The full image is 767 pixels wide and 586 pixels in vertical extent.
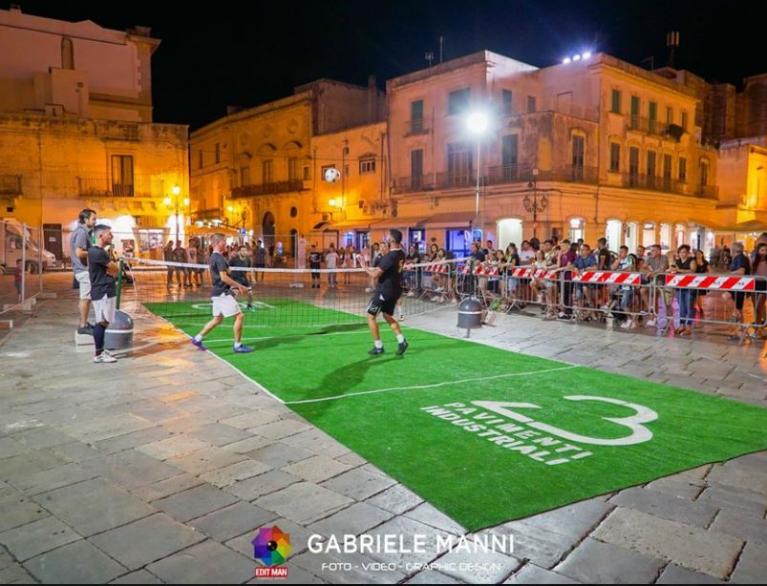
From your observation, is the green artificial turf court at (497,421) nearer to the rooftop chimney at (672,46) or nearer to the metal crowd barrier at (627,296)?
the metal crowd barrier at (627,296)

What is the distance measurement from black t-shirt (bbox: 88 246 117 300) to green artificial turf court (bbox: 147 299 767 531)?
6.15 ft

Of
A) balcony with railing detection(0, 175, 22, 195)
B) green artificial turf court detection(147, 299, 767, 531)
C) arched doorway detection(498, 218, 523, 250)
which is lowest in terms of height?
green artificial turf court detection(147, 299, 767, 531)

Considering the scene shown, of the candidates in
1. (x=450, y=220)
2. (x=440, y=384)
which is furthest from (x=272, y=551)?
(x=450, y=220)

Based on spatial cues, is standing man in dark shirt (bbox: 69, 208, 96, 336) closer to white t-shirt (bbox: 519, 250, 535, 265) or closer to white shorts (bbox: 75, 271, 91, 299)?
white shorts (bbox: 75, 271, 91, 299)

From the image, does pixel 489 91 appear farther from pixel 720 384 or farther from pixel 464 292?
pixel 720 384

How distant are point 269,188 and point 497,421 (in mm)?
40501

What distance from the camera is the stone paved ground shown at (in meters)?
3.33

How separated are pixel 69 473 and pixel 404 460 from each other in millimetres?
2560

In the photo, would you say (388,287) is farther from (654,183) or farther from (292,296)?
(654,183)

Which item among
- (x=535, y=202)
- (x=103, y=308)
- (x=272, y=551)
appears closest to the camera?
(x=272, y=551)

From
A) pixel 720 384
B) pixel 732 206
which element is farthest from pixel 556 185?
pixel 720 384

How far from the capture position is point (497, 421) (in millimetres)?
5855

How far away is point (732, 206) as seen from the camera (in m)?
41.1

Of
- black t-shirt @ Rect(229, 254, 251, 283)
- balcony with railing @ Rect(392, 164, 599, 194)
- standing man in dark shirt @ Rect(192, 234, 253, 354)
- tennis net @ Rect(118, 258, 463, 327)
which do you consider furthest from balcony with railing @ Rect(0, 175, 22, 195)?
standing man in dark shirt @ Rect(192, 234, 253, 354)
